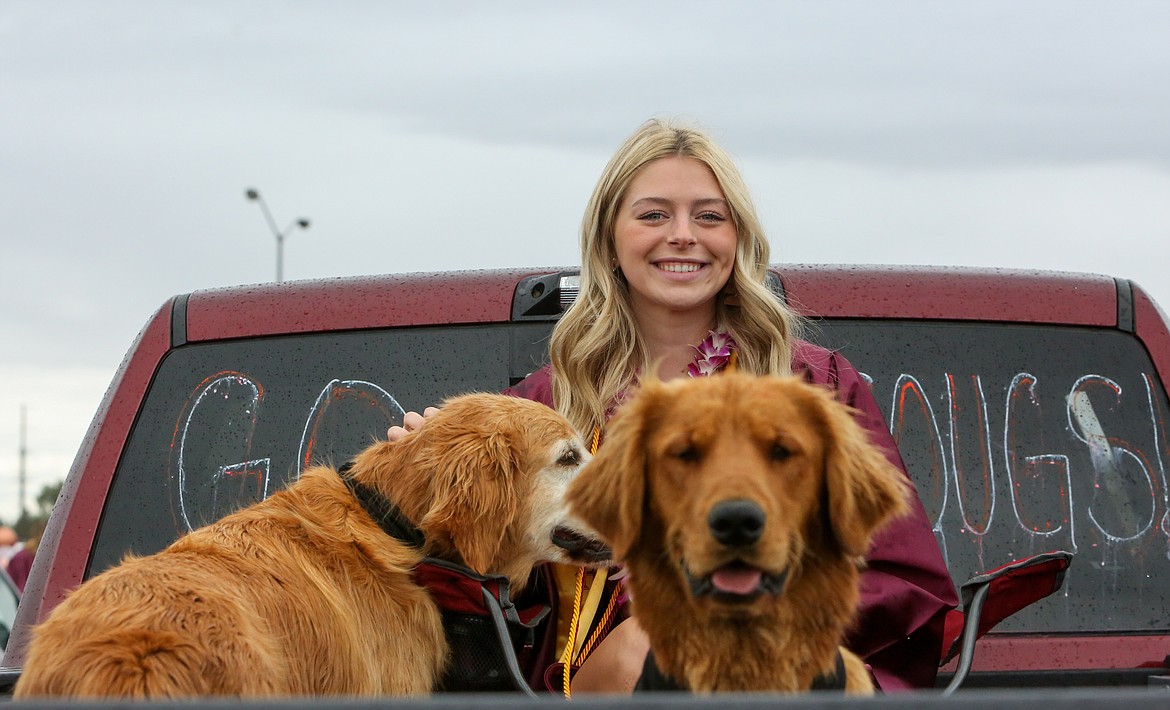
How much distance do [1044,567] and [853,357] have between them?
0.93 metres

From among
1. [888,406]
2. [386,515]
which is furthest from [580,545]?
[888,406]

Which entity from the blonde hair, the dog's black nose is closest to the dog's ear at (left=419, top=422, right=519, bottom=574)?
the blonde hair

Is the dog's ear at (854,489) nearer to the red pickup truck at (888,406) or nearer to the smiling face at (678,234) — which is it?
the red pickup truck at (888,406)

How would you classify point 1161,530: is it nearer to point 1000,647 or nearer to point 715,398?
point 1000,647

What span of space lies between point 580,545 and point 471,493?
36 cm

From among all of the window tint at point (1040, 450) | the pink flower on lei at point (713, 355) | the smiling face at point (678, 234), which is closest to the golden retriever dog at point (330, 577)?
the pink flower on lei at point (713, 355)

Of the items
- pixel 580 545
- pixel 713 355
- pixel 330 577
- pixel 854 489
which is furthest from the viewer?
pixel 713 355

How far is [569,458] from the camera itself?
147 inches

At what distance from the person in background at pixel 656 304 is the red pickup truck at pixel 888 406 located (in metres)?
0.13

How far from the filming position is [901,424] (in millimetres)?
3484

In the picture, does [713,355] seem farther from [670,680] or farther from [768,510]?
[768,510]

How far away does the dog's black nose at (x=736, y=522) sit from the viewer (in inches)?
89.7

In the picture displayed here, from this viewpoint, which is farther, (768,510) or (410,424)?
(410,424)

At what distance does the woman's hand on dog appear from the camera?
11.6 feet
